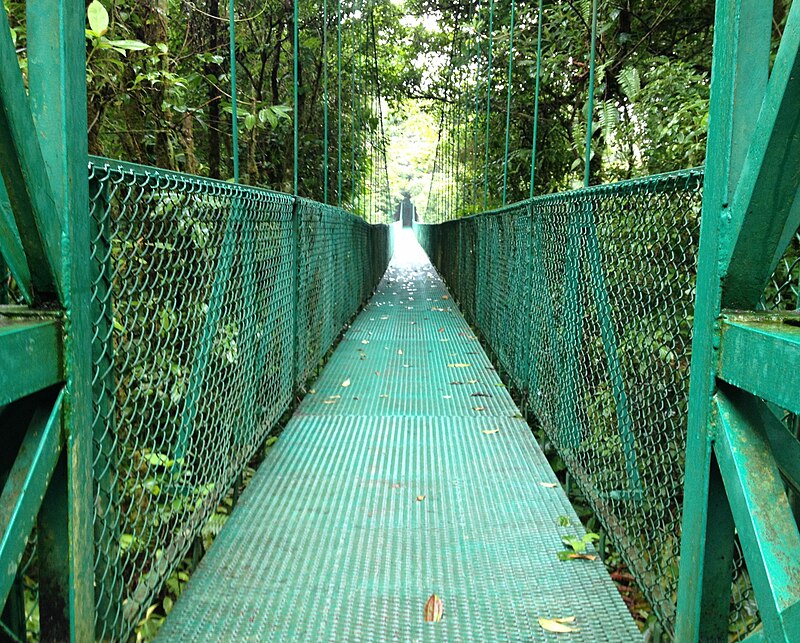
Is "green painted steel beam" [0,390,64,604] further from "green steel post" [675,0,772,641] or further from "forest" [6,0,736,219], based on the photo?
"forest" [6,0,736,219]

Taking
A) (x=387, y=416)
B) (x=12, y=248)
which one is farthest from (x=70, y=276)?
(x=387, y=416)

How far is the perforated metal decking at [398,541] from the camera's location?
189 centimetres

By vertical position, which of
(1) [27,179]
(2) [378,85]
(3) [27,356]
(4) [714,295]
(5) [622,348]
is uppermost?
(2) [378,85]

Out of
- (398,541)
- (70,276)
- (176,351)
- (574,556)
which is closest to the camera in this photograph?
(70,276)

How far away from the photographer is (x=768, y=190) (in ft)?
3.79

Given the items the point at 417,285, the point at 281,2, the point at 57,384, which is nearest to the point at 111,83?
the point at 57,384

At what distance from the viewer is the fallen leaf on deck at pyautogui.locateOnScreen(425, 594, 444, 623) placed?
6.28 ft

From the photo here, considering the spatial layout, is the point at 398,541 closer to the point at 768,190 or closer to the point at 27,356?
the point at 27,356

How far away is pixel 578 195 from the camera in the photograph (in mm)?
2717

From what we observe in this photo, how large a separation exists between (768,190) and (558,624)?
1.28 m

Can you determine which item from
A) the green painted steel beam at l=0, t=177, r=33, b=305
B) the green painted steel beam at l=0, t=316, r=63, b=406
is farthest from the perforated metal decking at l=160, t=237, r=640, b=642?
the green painted steel beam at l=0, t=177, r=33, b=305

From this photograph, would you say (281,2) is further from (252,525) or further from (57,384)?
(57,384)

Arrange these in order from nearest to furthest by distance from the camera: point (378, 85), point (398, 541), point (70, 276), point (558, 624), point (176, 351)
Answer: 1. point (70, 276)
2. point (558, 624)
3. point (398, 541)
4. point (176, 351)
5. point (378, 85)

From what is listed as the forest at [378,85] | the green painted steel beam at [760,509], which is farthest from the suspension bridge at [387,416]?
the forest at [378,85]
